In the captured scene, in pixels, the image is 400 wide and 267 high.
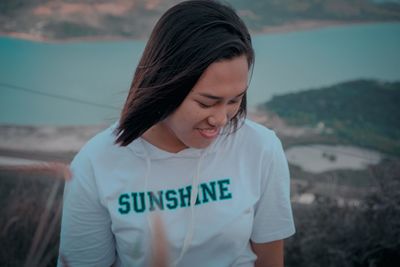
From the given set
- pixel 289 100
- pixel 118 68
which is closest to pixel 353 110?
pixel 289 100

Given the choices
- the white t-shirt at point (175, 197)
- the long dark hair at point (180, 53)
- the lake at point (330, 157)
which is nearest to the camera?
the long dark hair at point (180, 53)

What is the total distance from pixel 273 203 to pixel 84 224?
22.6 inches

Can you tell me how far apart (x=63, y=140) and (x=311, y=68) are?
219cm

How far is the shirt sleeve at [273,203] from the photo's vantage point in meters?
1.62

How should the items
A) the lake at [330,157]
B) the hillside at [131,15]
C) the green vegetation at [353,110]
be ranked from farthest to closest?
the hillside at [131,15] < the green vegetation at [353,110] < the lake at [330,157]

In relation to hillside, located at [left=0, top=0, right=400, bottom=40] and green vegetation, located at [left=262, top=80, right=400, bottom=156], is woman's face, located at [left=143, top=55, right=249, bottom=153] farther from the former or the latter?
hillside, located at [left=0, top=0, right=400, bottom=40]

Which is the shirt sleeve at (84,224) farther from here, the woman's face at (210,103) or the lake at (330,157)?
the lake at (330,157)

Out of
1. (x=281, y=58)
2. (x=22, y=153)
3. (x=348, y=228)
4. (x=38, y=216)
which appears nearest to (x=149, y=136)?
(x=38, y=216)

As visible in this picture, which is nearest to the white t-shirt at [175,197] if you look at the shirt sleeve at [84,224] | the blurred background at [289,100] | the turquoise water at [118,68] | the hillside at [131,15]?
the shirt sleeve at [84,224]

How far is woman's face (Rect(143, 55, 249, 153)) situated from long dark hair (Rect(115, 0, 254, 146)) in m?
0.02

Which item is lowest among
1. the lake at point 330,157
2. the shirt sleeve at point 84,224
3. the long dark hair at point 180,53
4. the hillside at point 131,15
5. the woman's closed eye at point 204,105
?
the lake at point 330,157

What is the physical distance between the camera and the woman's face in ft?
4.50

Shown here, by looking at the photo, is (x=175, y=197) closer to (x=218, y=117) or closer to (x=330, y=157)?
(x=218, y=117)

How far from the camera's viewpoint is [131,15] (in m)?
4.63
